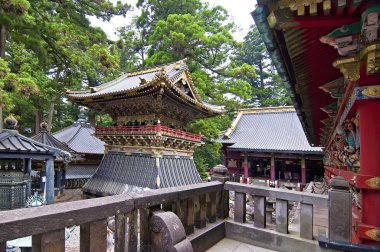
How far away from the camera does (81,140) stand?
69.0 ft

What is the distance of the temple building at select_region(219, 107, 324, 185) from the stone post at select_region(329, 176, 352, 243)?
16.8 m

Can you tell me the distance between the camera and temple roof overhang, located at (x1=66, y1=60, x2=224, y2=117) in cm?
1118

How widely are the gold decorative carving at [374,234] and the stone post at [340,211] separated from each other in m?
0.41

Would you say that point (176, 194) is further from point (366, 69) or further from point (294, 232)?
point (366, 69)

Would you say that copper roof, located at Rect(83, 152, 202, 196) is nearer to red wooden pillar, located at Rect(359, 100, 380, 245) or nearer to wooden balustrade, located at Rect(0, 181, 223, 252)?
wooden balustrade, located at Rect(0, 181, 223, 252)

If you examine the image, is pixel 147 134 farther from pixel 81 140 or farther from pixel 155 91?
pixel 81 140

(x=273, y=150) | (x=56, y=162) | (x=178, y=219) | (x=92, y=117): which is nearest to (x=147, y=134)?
(x=56, y=162)

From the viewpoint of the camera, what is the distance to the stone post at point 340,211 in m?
2.36

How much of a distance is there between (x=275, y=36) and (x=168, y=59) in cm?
1811

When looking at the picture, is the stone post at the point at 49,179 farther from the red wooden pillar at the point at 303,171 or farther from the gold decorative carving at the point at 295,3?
the red wooden pillar at the point at 303,171

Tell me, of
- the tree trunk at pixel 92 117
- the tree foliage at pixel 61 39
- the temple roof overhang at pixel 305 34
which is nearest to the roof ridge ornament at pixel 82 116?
the tree trunk at pixel 92 117

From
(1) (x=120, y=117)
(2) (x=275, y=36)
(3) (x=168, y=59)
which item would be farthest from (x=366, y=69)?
(3) (x=168, y=59)

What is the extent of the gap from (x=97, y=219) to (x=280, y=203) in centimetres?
270

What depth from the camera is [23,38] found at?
9.20m
